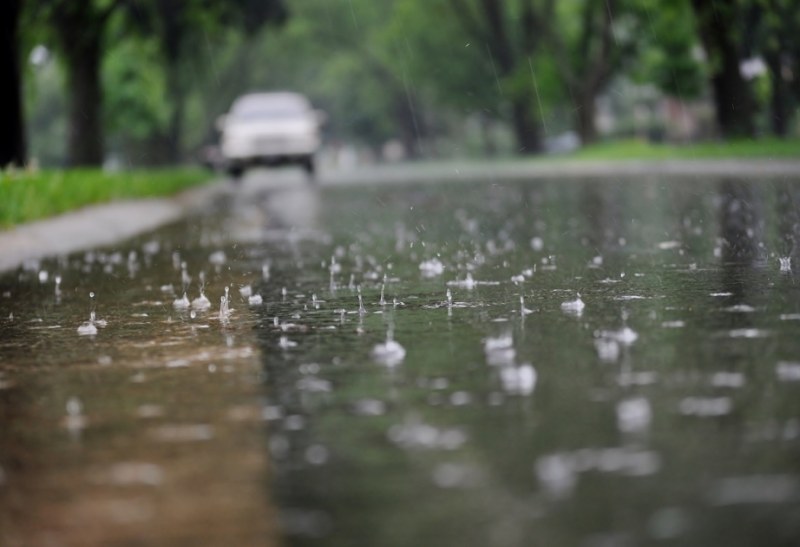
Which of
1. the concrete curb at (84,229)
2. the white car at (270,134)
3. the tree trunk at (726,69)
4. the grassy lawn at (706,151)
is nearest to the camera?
the concrete curb at (84,229)

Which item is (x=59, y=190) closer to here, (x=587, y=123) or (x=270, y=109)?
(x=270, y=109)

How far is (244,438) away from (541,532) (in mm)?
1751

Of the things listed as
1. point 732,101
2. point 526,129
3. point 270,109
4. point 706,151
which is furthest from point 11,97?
point 526,129

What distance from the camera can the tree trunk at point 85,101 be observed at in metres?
35.2

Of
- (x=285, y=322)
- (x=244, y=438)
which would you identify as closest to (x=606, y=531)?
(x=244, y=438)

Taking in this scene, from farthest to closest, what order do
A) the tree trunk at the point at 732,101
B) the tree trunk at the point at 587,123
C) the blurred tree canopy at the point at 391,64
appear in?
the tree trunk at the point at 587,123
the tree trunk at the point at 732,101
the blurred tree canopy at the point at 391,64

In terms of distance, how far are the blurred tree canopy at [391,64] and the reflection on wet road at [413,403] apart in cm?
1704

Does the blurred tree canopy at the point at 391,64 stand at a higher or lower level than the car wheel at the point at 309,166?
higher

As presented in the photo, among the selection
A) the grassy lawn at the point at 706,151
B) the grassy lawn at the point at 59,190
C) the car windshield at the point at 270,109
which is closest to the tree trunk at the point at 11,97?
the grassy lawn at the point at 59,190

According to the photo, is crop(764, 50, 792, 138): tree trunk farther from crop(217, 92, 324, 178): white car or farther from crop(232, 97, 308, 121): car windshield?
crop(232, 97, 308, 121): car windshield

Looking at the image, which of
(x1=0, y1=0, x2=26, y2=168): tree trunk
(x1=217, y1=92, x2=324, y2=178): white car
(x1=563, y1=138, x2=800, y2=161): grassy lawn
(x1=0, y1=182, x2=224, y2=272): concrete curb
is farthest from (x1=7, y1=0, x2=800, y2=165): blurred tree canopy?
(x1=0, y1=182, x2=224, y2=272): concrete curb

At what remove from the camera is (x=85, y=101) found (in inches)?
1410

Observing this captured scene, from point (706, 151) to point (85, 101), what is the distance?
15183 millimetres

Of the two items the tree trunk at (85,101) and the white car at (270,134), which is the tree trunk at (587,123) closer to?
the white car at (270,134)
